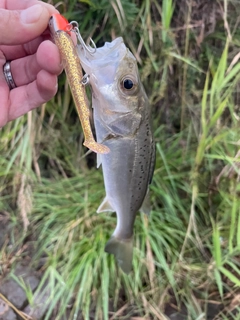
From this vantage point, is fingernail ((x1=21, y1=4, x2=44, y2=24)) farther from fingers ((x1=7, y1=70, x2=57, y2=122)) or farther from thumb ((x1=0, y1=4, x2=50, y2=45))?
fingers ((x1=7, y1=70, x2=57, y2=122))

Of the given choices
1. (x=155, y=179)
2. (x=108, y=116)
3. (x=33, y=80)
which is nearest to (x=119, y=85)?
(x=108, y=116)

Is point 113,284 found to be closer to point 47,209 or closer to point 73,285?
point 73,285

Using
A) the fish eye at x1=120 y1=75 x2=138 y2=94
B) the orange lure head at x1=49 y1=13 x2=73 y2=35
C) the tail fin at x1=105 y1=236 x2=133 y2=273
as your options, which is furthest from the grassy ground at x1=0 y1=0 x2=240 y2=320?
the orange lure head at x1=49 y1=13 x2=73 y2=35

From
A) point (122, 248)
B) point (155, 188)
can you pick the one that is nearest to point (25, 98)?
point (122, 248)

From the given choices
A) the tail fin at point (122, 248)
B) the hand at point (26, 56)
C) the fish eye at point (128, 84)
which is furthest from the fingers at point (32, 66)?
the tail fin at point (122, 248)

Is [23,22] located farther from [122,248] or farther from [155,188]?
[155,188]

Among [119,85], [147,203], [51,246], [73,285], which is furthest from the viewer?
[51,246]
